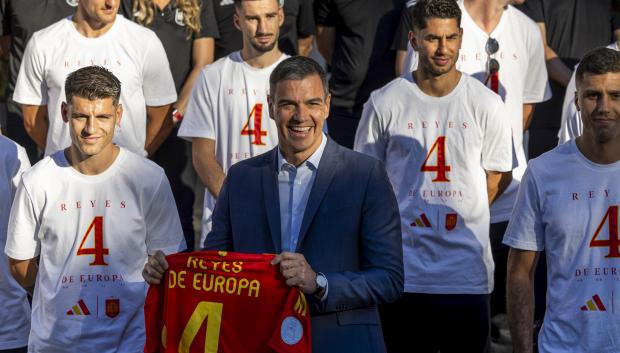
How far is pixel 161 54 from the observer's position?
333 inches

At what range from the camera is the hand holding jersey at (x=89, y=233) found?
6715 mm

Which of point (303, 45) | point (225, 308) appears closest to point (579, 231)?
point (225, 308)

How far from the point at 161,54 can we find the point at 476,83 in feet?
6.86

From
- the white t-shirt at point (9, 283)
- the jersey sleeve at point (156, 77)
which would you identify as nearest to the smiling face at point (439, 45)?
the jersey sleeve at point (156, 77)

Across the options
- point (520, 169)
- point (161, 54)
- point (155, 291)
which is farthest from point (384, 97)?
point (155, 291)

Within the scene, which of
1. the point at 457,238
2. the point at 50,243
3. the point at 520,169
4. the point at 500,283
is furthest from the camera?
the point at 500,283

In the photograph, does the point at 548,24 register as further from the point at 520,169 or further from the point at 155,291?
the point at 155,291

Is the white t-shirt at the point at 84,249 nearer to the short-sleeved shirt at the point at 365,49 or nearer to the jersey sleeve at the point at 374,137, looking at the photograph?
the jersey sleeve at the point at 374,137

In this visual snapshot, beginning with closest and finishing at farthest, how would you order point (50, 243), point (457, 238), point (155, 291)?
point (155, 291)
point (50, 243)
point (457, 238)

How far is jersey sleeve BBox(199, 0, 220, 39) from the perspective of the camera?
9.12 m

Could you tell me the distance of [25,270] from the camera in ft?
22.6

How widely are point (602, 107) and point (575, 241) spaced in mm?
623

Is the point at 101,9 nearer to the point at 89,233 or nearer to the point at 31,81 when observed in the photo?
the point at 31,81

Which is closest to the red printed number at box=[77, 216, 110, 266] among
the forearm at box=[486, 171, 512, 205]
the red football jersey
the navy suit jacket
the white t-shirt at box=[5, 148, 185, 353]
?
the white t-shirt at box=[5, 148, 185, 353]
